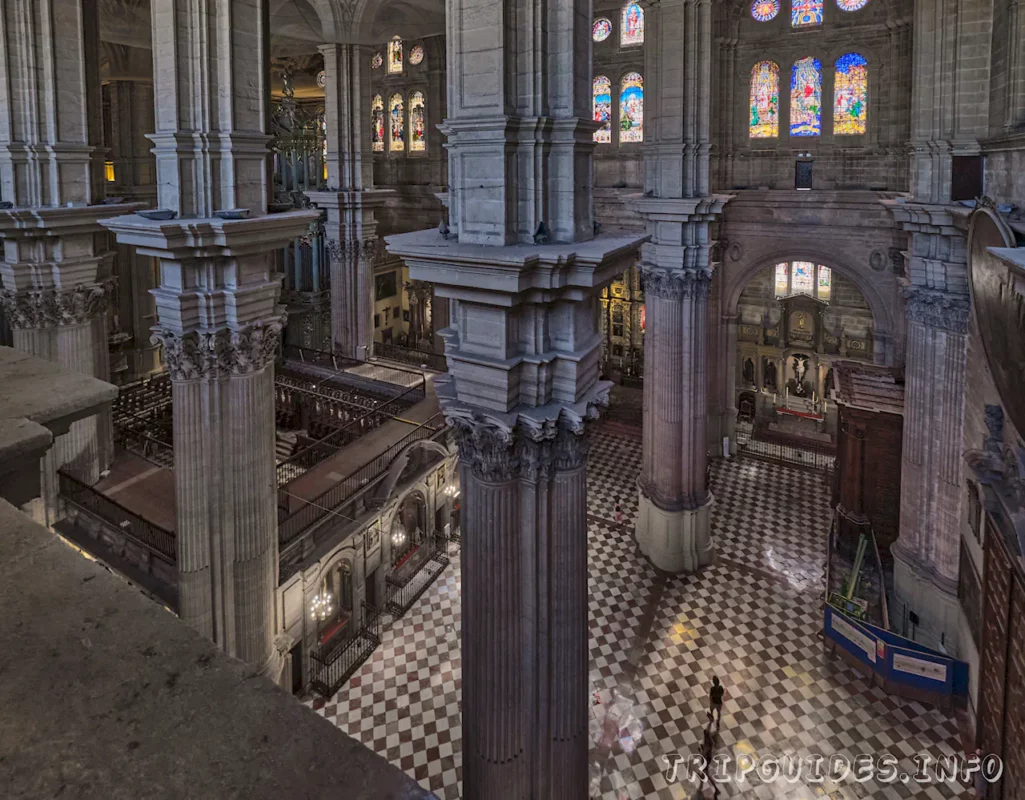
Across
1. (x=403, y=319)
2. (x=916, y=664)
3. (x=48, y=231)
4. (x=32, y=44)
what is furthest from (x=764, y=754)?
(x=403, y=319)

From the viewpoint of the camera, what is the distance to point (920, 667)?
11156 mm

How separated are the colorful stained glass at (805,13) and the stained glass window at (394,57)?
13587mm

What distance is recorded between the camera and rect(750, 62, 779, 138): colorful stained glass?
20.0 metres

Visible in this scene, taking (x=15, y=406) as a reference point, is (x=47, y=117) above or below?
above

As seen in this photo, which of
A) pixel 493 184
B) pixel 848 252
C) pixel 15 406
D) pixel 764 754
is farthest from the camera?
pixel 848 252

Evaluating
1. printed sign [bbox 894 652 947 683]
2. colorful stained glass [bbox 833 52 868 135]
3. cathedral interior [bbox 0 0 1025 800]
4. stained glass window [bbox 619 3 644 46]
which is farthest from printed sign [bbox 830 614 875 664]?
stained glass window [bbox 619 3 644 46]

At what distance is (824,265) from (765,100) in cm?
497

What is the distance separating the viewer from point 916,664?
11.2 m

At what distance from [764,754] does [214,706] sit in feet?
34.0

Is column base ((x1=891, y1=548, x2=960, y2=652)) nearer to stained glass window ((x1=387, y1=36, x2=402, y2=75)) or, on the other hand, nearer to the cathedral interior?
the cathedral interior

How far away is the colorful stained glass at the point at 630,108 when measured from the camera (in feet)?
72.0

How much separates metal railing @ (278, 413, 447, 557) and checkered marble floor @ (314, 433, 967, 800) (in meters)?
2.62

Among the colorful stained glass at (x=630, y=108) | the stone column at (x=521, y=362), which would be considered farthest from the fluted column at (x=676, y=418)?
the colorful stained glass at (x=630, y=108)

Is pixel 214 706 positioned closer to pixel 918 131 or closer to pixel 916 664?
pixel 916 664
